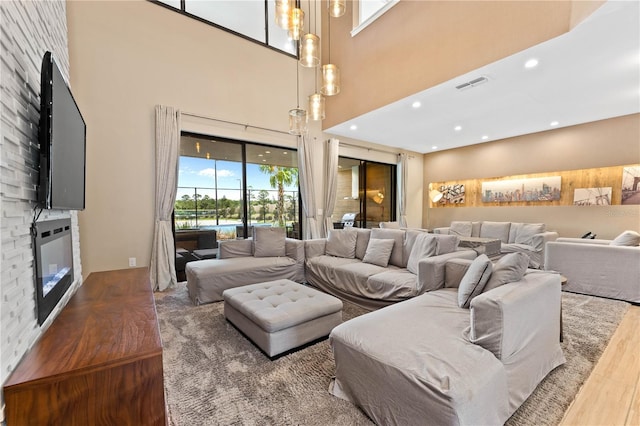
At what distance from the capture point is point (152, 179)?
4027 millimetres

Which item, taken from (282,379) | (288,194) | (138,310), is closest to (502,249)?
(288,194)

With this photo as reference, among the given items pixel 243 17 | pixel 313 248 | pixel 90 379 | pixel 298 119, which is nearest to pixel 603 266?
pixel 313 248

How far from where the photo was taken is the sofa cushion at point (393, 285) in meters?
2.70

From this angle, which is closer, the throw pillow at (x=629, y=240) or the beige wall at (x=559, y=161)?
the throw pillow at (x=629, y=240)

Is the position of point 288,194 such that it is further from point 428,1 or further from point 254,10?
point 428,1

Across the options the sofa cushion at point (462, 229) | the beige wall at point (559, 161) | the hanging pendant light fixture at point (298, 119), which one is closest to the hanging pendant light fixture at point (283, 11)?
the hanging pendant light fixture at point (298, 119)

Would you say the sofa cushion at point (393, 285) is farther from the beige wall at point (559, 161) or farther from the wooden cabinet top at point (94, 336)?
the beige wall at point (559, 161)

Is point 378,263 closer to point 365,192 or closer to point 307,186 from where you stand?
point 307,186

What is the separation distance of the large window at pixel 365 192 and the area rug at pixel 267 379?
4051mm

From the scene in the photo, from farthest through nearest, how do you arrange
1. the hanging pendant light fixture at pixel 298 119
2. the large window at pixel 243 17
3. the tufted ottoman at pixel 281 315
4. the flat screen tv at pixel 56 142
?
the large window at pixel 243 17, the hanging pendant light fixture at pixel 298 119, the tufted ottoman at pixel 281 315, the flat screen tv at pixel 56 142

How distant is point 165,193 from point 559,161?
7.19m

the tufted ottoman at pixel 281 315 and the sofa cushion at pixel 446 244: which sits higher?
the sofa cushion at pixel 446 244

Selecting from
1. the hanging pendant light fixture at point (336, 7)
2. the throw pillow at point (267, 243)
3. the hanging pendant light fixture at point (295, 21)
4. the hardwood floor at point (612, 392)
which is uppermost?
the hanging pendant light fixture at point (336, 7)

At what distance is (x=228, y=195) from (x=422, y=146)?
500 cm
